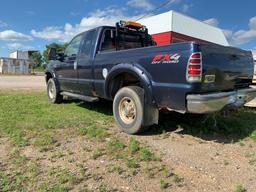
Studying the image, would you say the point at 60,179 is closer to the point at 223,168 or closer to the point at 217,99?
the point at 223,168

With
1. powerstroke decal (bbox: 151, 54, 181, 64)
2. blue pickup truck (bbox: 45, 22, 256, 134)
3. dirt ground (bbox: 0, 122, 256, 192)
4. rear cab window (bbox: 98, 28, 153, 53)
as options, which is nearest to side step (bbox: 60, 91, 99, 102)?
blue pickup truck (bbox: 45, 22, 256, 134)

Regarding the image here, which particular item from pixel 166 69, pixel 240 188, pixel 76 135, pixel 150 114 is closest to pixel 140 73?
pixel 166 69

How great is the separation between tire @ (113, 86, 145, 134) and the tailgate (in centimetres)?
124

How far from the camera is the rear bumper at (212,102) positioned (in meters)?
4.04

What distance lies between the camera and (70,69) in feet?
23.0

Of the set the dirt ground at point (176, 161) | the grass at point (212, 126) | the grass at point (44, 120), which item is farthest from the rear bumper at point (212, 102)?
the grass at point (44, 120)

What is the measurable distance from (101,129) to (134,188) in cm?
231

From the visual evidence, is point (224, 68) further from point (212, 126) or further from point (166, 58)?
point (212, 126)

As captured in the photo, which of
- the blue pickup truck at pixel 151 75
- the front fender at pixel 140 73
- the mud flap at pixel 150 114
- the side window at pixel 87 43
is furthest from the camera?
the side window at pixel 87 43

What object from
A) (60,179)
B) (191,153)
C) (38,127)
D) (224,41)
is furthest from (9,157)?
(224,41)

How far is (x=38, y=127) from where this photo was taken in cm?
541

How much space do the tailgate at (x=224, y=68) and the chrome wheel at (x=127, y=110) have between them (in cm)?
151

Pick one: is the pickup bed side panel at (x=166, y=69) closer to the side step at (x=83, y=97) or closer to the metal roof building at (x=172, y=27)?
the side step at (x=83, y=97)

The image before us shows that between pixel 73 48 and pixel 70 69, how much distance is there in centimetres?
57
